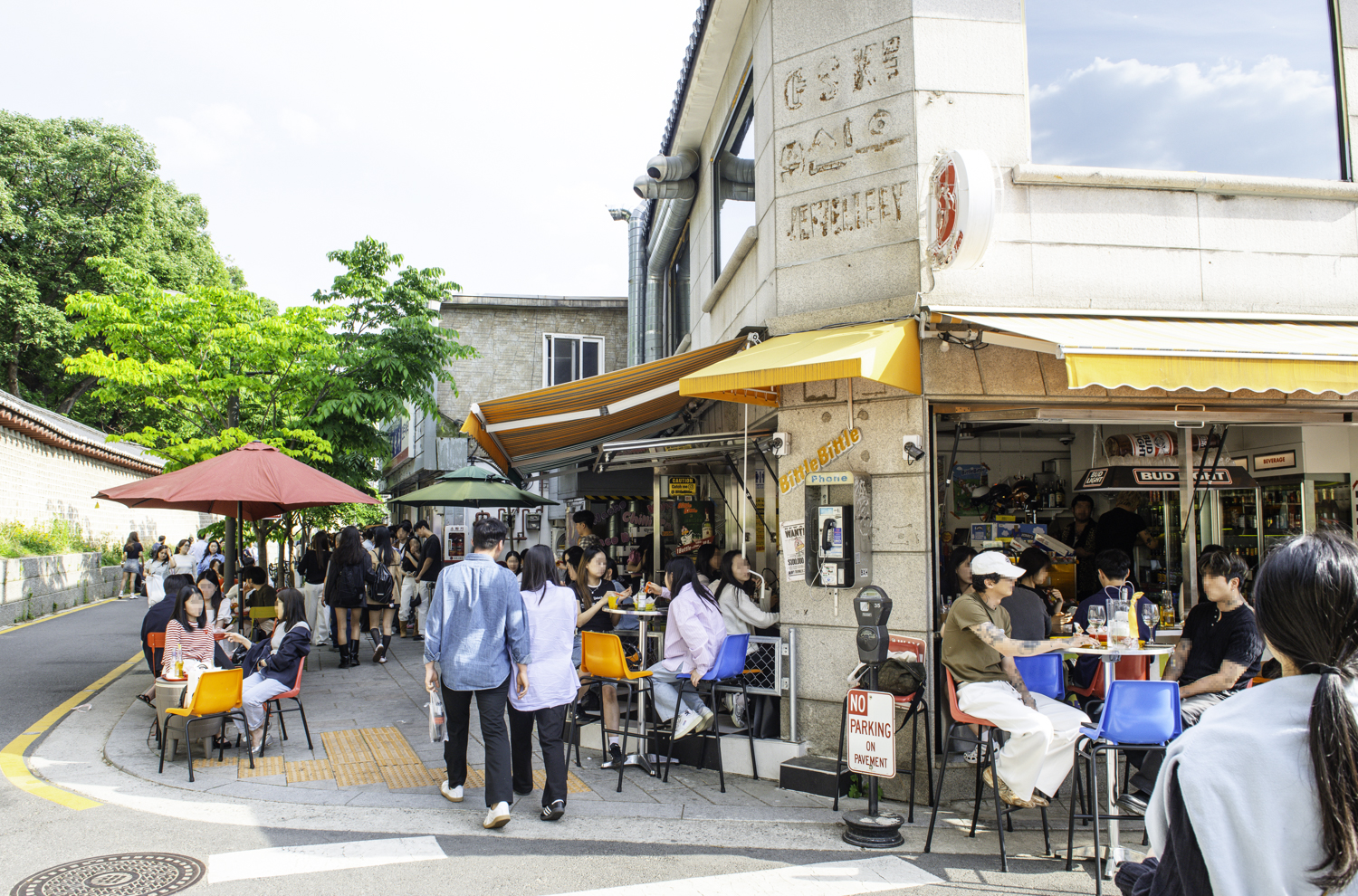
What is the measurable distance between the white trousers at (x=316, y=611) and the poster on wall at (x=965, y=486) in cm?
867

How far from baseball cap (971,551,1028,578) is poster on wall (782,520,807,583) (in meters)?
1.48

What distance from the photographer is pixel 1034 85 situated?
701 cm

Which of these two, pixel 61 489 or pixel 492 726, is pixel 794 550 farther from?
pixel 61 489

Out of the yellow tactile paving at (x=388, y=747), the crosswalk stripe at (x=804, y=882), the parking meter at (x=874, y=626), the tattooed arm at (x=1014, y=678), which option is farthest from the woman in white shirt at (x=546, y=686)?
the tattooed arm at (x=1014, y=678)

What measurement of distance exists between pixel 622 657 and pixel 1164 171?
18.6 feet

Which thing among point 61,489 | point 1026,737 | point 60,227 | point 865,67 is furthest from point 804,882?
point 60,227

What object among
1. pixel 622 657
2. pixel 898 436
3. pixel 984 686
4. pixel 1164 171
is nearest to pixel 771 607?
pixel 622 657

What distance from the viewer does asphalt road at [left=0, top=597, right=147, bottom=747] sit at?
9.04m

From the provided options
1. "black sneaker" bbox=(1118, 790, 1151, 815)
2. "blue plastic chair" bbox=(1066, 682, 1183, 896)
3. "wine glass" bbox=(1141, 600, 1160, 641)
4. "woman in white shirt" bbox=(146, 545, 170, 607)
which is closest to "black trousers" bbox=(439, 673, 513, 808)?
"blue plastic chair" bbox=(1066, 682, 1183, 896)

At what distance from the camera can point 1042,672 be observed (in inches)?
232

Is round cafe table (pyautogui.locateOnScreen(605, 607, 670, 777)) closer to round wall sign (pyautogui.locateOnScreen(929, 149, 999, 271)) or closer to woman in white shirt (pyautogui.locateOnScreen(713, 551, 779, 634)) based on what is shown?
woman in white shirt (pyautogui.locateOnScreen(713, 551, 779, 634))

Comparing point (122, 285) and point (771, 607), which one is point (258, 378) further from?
point (771, 607)

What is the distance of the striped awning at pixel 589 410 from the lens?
8211 mm

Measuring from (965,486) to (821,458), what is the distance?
4904mm
